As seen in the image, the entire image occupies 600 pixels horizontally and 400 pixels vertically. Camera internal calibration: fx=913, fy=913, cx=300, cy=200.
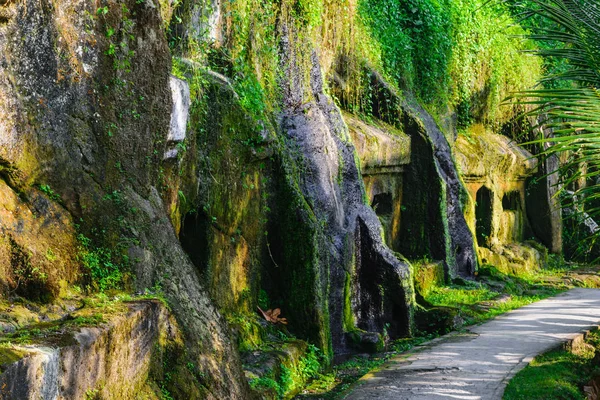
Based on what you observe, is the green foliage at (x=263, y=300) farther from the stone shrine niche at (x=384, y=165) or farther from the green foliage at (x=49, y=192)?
the green foliage at (x=49, y=192)

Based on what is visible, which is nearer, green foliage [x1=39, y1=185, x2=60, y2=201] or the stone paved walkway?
green foliage [x1=39, y1=185, x2=60, y2=201]

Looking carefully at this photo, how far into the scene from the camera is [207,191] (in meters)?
8.91

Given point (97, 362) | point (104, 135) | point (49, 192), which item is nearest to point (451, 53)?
point (104, 135)

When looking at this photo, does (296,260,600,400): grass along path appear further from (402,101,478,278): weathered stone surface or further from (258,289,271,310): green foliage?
(258,289,271,310): green foliage

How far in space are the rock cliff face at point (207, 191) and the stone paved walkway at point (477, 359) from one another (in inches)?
36.4

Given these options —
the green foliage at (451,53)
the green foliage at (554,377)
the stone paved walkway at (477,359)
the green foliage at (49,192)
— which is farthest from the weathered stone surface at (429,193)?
the green foliage at (49,192)

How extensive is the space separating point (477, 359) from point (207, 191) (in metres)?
3.26

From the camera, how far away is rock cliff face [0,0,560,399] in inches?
216

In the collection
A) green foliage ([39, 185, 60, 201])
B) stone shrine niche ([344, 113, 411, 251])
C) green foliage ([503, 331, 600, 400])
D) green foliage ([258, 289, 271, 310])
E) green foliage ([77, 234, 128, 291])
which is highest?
stone shrine niche ([344, 113, 411, 251])

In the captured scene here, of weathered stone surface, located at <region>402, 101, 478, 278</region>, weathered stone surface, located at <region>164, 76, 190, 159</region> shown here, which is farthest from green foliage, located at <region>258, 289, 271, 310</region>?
weathered stone surface, located at <region>402, 101, 478, 278</region>

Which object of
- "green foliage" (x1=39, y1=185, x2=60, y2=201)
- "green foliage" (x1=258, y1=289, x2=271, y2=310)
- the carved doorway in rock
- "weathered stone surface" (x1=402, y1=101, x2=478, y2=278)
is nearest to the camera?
"green foliage" (x1=39, y1=185, x2=60, y2=201)

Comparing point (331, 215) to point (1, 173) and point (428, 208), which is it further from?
point (1, 173)

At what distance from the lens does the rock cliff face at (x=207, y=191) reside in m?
5.48

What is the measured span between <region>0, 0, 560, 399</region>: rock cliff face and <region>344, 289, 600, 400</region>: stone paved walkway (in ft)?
3.03
